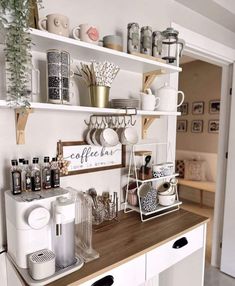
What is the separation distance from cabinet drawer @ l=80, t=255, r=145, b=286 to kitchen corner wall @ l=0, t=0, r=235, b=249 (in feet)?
1.62

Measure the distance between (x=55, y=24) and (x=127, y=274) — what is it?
3.81 ft

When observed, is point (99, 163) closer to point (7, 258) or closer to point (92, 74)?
point (92, 74)

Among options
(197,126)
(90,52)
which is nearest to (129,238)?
(90,52)

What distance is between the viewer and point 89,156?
4.51 feet

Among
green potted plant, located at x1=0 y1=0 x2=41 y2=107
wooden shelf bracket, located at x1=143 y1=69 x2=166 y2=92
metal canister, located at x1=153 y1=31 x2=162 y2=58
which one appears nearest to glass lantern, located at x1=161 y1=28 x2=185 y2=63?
metal canister, located at x1=153 y1=31 x2=162 y2=58

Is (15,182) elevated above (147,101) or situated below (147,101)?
below

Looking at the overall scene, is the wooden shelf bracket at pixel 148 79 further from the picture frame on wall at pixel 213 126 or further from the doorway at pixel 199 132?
the picture frame on wall at pixel 213 126

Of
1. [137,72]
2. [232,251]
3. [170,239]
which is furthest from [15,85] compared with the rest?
[232,251]

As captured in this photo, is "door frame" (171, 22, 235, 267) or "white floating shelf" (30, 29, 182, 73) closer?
"white floating shelf" (30, 29, 182, 73)

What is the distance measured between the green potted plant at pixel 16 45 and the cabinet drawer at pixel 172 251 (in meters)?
0.94

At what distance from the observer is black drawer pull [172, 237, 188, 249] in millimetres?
1281

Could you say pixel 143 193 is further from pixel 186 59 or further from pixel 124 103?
pixel 186 59

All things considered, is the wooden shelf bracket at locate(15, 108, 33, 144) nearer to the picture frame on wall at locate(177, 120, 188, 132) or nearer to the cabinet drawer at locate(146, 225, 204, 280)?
the cabinet drawer at locate(146, 225, 204, 280)

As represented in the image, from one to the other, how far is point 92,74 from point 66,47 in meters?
0.17
